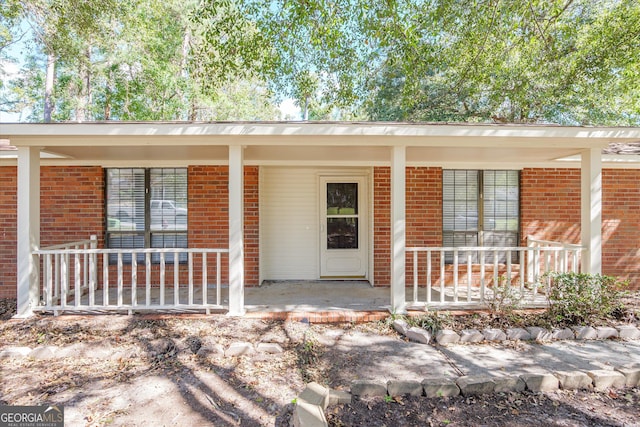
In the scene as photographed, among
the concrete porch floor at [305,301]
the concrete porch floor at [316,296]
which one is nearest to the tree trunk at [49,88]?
the concrete porch floor at [305,301]

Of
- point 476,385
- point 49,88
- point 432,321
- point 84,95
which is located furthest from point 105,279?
point 84,95

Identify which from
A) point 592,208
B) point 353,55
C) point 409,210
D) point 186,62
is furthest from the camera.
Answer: point 186,62

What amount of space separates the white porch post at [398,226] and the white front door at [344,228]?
2.15 m

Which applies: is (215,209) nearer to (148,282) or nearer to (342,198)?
(148,282)

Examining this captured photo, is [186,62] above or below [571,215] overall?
above

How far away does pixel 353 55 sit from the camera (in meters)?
8.74

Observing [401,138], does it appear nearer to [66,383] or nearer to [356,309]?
[356,309]

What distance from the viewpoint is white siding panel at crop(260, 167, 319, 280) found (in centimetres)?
667

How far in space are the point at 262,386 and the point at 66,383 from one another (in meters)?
1.77

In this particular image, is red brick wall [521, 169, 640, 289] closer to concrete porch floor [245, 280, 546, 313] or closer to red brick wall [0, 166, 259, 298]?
concrete porch floor [245, 280, 546, 313]

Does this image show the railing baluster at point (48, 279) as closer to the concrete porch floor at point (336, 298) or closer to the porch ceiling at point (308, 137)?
the porch ceiling at point (308, 137)

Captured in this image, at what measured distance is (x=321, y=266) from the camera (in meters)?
6.68

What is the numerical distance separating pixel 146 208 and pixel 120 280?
1.93 metres

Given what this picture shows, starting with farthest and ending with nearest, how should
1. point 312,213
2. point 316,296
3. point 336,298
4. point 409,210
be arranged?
point 312,213, point 409,210, point 316,296, point 336,298
